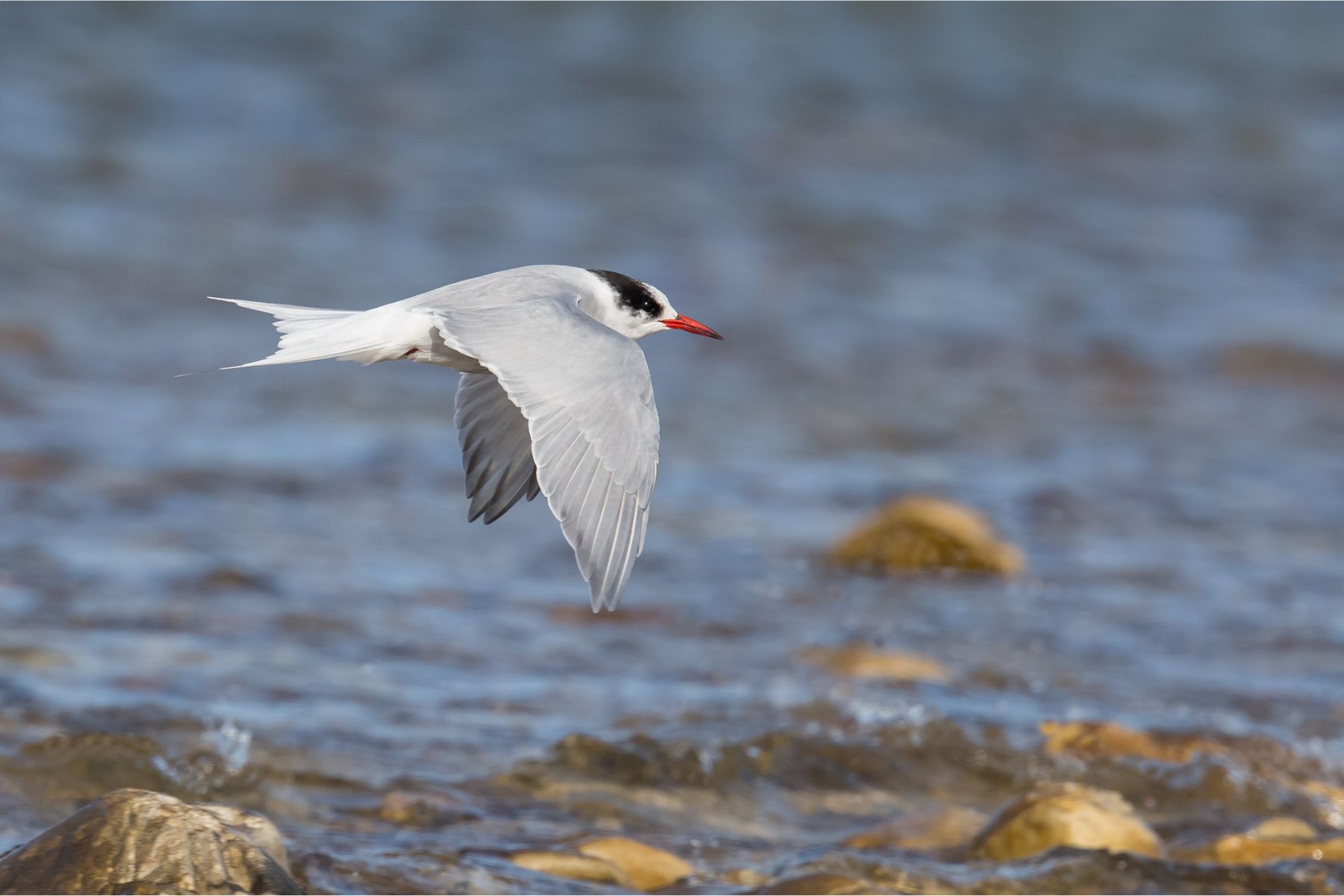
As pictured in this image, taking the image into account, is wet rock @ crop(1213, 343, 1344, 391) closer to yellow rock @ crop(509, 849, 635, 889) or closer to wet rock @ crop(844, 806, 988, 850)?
wet rock @ crop(844, 806, 988, 850)

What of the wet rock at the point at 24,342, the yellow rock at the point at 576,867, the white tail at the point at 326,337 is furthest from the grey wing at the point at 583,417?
the wet rock at the point at 24,342

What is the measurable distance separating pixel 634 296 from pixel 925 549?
239 centimetres

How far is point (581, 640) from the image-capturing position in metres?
5.90

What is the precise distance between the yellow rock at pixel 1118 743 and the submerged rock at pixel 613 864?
1.49 metres

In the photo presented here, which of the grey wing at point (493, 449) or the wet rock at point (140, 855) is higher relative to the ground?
the grey wing at point (493, 449)

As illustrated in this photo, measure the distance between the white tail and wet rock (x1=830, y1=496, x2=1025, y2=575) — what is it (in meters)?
3.12

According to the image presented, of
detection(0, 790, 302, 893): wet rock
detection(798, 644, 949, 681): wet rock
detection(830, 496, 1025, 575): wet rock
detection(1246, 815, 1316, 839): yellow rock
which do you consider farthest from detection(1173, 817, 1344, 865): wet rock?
detection(0, 790, 302, 893): wet rock

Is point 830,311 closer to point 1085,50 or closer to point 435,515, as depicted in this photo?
point 435,515

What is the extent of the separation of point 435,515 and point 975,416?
3.19 m

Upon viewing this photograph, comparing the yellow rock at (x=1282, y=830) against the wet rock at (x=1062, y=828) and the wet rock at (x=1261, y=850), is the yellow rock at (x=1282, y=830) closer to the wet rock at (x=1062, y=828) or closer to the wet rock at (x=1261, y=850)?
the wet rock at (x=1261, y=850)

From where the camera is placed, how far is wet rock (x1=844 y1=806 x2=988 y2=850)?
452 cm

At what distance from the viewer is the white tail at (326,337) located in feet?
12.5

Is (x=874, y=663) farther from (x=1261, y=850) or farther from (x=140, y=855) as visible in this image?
(x=140, y=855)

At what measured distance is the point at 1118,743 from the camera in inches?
206
